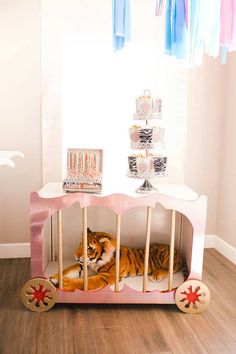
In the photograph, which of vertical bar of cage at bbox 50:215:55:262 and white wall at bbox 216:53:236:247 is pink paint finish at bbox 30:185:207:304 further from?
white wall at bbox 216:53:236:247

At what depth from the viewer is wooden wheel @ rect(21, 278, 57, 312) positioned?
6.83 feet

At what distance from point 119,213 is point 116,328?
23.2 inches

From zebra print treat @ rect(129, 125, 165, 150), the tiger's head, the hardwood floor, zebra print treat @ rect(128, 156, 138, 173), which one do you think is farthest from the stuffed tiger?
zebra print treat @ rect(129, 125, 165, 150)

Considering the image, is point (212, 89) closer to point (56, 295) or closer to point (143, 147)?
point (143, 147)

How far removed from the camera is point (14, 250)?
9.34ft

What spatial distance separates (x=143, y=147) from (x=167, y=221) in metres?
0.62

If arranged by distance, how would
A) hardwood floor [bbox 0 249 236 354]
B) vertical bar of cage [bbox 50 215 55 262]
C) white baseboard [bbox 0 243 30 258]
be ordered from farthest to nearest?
white baseboard [bbox 0 243 30 258] < vertical bar of cage [bbox 50 215 55 262] < hardwood floor [bbox 0 249 236 354]

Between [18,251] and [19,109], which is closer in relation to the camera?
[19,109]

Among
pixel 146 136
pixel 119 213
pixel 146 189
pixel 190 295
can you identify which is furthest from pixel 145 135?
pixel 190 295

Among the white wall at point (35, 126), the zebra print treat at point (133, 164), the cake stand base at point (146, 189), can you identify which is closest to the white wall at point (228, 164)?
the white wall at point (35, 126)

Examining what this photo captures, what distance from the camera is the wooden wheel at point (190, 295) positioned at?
6.90 ft

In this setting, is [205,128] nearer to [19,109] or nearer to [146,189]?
[146,189]

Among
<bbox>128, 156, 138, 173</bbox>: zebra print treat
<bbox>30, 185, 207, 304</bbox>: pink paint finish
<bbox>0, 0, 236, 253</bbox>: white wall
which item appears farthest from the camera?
<bbox>0, 0, 236, 253</bbox>: white wall

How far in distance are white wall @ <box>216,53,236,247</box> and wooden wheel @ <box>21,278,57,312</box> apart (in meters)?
1.49
